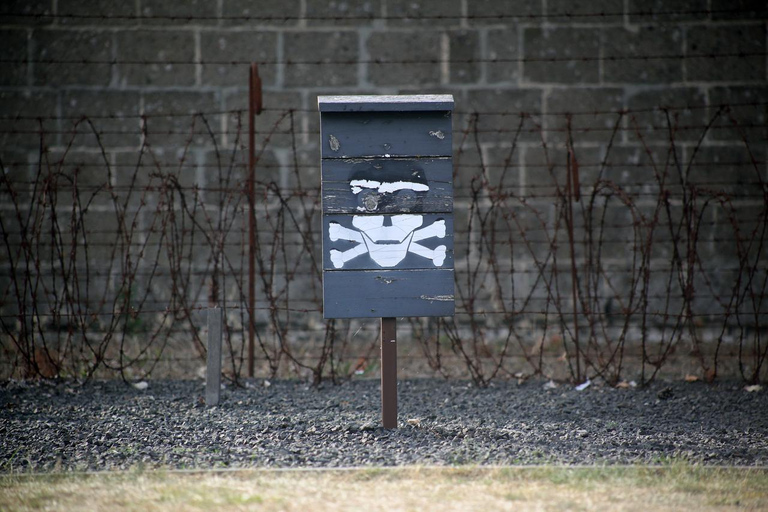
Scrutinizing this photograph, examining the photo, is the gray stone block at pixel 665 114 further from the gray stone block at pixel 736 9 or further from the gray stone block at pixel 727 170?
the gray stone block at pixel 736 9

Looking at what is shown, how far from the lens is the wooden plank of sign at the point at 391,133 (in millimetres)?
4559

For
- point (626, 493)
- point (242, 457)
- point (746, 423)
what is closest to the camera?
point (626, 493)

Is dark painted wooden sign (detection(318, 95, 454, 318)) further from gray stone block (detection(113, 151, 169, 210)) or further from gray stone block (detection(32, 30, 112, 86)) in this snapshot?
gray stone block (detection(32, 30, 112, 86))

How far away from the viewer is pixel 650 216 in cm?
722

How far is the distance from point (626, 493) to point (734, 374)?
3054 mm

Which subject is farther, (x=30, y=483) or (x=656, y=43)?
(x=656, y=43)

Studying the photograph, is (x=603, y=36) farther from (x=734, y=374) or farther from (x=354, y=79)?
(x=734, y=374)

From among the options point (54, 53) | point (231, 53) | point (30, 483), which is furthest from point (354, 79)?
point (30, 483)

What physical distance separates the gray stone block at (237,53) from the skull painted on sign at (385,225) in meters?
2.97

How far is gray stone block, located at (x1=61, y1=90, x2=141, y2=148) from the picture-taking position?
7.12 m

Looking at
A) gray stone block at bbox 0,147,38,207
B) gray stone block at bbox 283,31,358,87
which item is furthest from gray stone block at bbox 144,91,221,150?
gray stone block at bbox 0,147,38,207

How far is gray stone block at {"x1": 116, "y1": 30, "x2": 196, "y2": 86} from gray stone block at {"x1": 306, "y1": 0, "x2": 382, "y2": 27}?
102 centimetres

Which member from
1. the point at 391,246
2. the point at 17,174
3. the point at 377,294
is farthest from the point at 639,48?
the point at 17,174

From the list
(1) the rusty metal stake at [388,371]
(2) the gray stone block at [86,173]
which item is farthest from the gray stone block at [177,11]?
(1) the rusty metal stake at [388,371]
